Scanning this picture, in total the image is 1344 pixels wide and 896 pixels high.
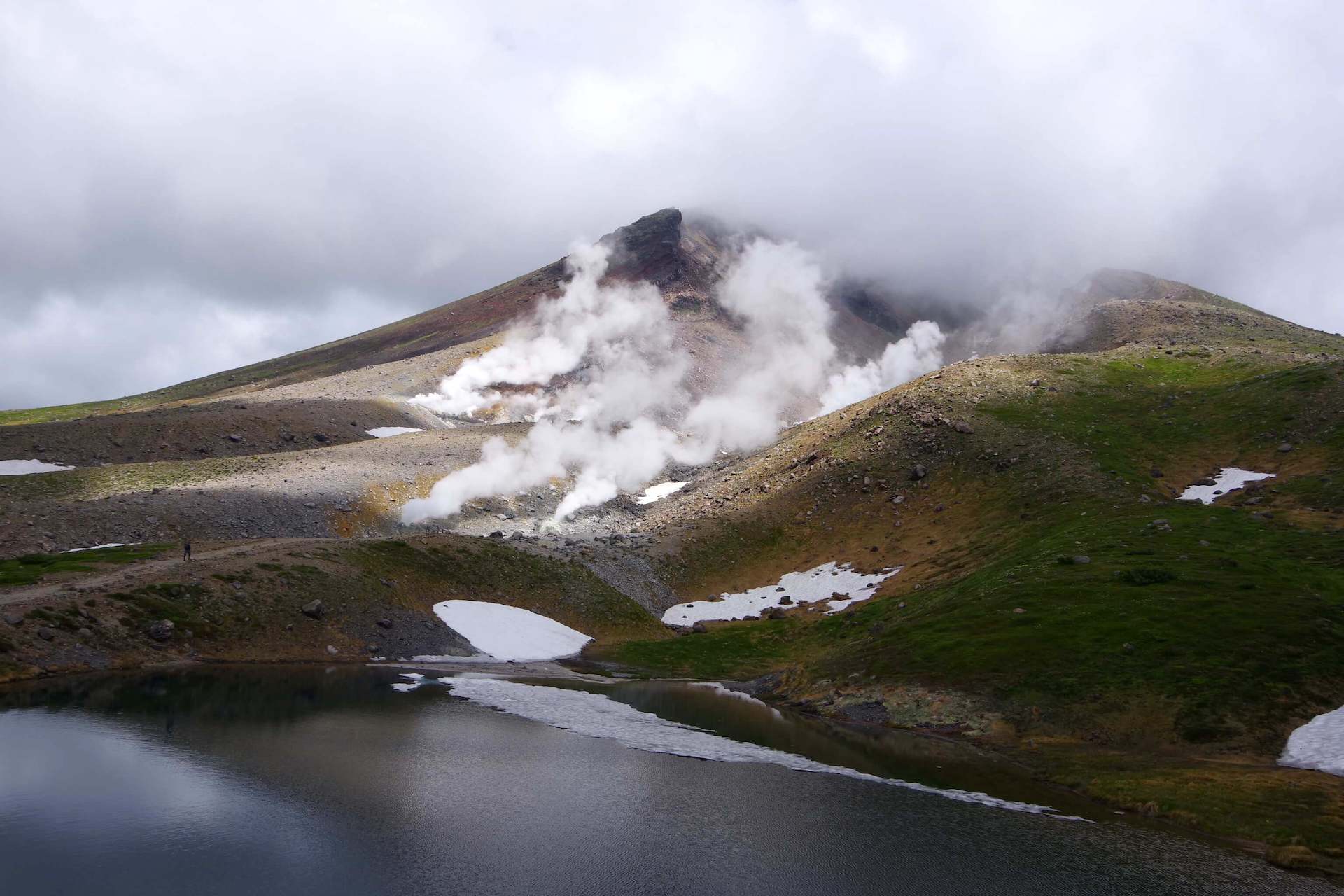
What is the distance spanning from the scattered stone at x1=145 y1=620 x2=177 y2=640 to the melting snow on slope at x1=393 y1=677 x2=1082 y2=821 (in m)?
16.7

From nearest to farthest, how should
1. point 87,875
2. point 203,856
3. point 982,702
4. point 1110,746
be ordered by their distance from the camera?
1. point 87,875
2. point 203,856
3. point 1110,746
4. point 982,702

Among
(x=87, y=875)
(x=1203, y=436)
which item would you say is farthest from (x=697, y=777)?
(x=1203, y=436)

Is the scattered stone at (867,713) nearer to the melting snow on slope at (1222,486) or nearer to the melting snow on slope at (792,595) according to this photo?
the melting snow on slope at (792,595)

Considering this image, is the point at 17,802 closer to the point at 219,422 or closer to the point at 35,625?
the point at 35,625

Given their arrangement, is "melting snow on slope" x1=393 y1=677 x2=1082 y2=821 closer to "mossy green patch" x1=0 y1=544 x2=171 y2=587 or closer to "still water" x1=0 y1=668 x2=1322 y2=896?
"still water" x1=0 y1=668 x2=1322 y2=896

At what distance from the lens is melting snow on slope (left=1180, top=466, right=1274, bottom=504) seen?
293 feet

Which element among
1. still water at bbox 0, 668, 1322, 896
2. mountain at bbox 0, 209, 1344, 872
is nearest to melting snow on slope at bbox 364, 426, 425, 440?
mountain at bbox 0, 209, 1344, 872

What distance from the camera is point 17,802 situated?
28844 mm

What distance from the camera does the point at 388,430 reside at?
155750mm

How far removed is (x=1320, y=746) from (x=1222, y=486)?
5866 centimetres

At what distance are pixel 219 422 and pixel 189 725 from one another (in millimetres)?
106130

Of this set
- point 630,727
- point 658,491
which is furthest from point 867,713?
point 658,491

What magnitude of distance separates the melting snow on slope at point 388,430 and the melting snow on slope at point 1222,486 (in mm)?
116443

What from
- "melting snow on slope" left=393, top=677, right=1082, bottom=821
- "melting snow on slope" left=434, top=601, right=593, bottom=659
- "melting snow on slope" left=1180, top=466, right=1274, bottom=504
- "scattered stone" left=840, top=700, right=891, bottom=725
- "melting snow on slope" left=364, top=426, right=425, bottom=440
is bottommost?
"melting snow on slope" left=393, top=677, right=1082, bottom=821
